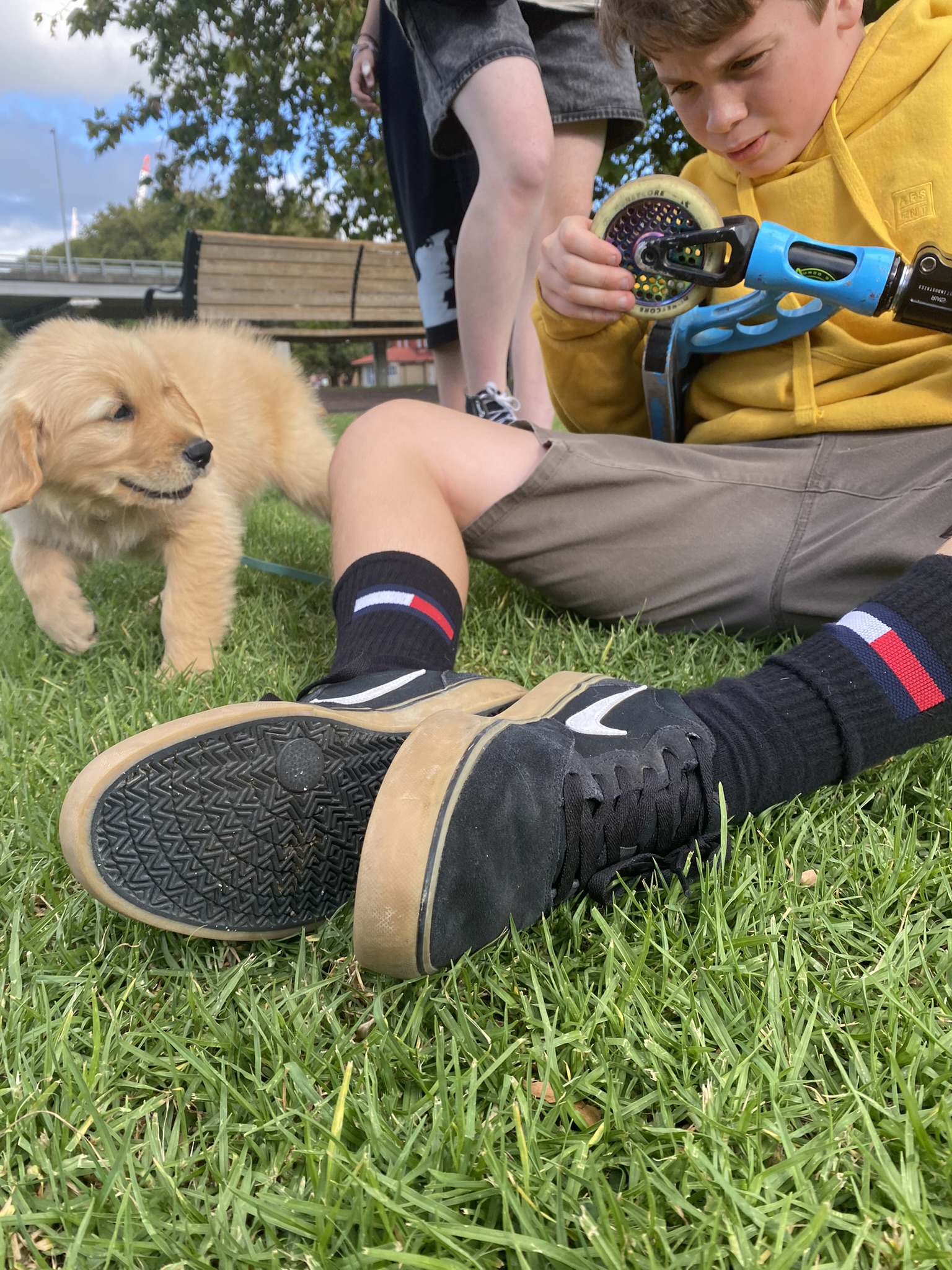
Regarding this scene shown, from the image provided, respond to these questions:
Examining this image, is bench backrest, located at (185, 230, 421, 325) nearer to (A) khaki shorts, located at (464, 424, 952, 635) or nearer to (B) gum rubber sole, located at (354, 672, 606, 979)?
(A) khaki shorts, located at (464, 424, 952, 635)

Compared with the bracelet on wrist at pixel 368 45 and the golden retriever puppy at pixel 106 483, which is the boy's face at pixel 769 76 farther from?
the bracelet on wrist at pixel 368 45

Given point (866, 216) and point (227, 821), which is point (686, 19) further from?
point (227, 821)

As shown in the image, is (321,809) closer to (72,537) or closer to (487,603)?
(487,603)

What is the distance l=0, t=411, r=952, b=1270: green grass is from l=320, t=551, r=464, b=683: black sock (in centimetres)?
39

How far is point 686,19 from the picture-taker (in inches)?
57.6

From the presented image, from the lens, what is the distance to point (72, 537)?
2.13 meters

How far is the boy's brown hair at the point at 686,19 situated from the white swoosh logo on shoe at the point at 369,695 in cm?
113

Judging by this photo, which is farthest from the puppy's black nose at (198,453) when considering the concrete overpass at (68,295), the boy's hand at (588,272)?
the concrete overpass at (68,295)

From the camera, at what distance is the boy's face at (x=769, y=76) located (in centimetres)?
149

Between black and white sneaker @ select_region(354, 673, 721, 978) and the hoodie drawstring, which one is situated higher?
the hoodie drawstring

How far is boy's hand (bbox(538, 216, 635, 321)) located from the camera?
5.20 ft

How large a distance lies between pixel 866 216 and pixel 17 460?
1648 mm

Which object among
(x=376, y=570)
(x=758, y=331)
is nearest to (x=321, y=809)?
(x=376, y=570)

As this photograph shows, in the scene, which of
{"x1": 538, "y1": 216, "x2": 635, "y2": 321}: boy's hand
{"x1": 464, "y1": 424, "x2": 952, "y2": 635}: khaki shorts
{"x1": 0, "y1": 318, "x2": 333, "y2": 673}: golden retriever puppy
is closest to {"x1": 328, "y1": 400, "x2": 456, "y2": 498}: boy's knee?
{"x1": 464, "y1": 424, "x2": 952, "y2": 635}: khaki shorts
